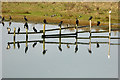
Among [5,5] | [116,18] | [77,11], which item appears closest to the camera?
[116,18]

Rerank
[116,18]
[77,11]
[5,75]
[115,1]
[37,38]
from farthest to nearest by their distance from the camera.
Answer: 1. [115,1]
2. [77,11]
3. [116,18]
4. [37,38]
5. [5,75]

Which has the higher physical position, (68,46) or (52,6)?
(52,6)

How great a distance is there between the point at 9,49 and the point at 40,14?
55.4 ft

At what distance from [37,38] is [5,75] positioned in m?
10.2

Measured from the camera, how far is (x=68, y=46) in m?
23.1

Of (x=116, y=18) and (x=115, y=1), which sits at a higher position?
(x=115, y=1)

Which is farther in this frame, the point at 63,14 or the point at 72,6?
the point at 72,6

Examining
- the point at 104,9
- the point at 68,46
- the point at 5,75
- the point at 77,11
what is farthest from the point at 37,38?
the point at 104,9

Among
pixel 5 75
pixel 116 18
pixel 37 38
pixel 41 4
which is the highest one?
pixel 41 4

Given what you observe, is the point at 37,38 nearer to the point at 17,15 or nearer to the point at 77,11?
the point at 17,15

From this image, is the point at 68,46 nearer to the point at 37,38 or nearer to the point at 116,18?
the point at 37,38

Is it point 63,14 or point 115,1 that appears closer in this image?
point 63,14

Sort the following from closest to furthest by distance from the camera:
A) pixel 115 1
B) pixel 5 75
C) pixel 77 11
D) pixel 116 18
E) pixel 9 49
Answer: pixel 5 75, pixel 9 49, pixel 116 18, pixel 77 11, pixel 115 1

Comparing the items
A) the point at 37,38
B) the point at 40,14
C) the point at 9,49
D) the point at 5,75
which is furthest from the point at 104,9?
the point at 5,75
